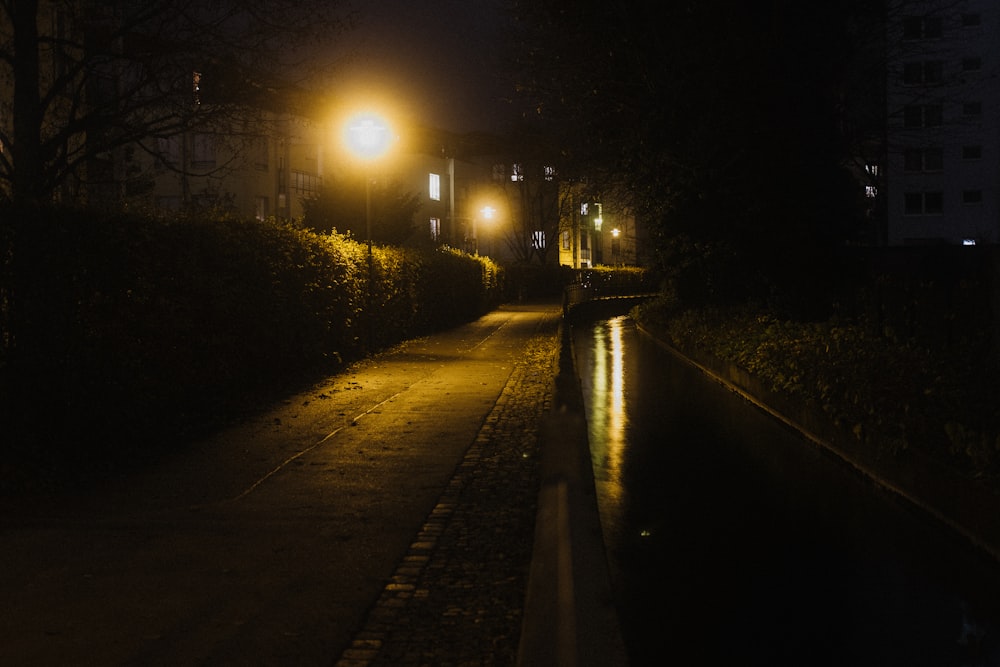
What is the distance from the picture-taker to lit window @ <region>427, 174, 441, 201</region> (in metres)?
61.0

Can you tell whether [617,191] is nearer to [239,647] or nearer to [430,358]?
[430,358]

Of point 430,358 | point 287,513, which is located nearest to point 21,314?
point 287,513

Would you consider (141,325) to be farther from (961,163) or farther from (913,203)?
(961,163)

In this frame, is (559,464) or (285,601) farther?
(559,464)

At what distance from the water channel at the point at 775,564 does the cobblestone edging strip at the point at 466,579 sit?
609mm

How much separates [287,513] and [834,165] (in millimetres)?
14484

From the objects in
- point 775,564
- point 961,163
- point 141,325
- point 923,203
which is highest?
point 961,163

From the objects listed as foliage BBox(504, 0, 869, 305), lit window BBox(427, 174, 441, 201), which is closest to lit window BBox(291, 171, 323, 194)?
lit window BBox(427, 174, 441, 201)

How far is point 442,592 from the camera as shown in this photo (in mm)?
5535

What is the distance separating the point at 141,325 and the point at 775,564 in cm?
631

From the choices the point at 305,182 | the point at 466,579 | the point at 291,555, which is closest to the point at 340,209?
the point at 305,182

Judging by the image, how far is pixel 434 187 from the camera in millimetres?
61844

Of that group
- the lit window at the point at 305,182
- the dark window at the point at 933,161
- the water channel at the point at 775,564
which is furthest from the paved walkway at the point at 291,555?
the dark window at the point at 933,161

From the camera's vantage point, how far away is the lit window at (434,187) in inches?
2400
